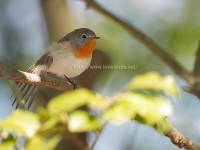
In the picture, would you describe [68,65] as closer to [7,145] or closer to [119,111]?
[7,145]

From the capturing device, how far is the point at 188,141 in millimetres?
2561

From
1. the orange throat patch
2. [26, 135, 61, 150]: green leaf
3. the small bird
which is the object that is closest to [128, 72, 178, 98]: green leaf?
[26, 135, 61, 150]: green leaf

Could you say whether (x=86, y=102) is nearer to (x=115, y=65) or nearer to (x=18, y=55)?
(x=115, y=65)

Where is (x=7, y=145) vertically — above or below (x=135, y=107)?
below

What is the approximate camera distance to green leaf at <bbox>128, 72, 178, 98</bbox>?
1149 mm

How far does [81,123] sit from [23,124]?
0.15 meters

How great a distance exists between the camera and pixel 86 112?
1.16 meters

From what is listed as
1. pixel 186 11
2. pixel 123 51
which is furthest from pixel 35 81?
pixel 186 11

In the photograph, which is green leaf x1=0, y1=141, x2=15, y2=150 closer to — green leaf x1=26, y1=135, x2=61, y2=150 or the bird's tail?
green leaf x1=26, y1=135, x2=61, y2=150

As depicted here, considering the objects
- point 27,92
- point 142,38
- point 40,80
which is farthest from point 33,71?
point 142,38

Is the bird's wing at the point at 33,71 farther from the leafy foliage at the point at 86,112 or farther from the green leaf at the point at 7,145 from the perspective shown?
the leafy foliage at the point at 86,112

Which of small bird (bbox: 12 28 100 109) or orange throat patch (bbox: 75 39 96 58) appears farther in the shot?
orange throat patch (bbox: 75 39 96 58)

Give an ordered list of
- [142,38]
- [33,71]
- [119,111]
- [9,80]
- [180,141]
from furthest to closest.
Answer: [33,71], [142,38], [180,141], [9,80], [119,111]

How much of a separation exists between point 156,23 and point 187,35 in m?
0.61
